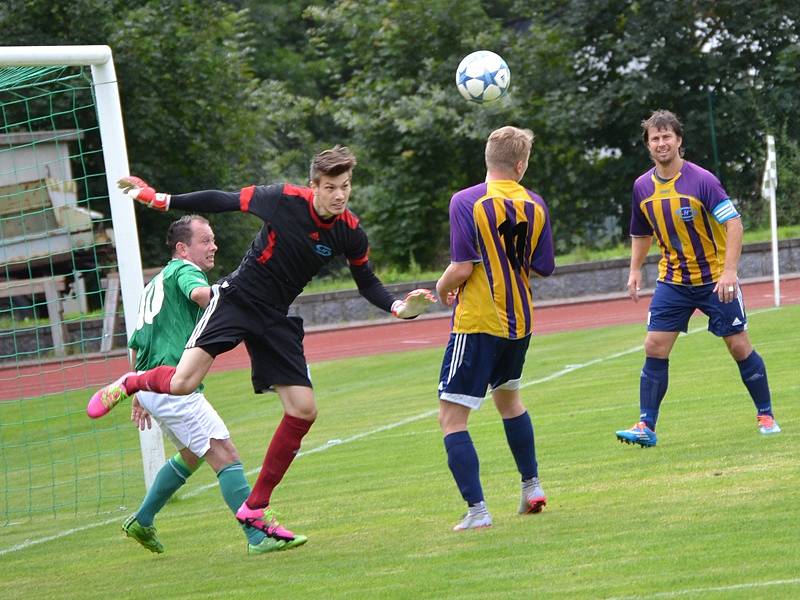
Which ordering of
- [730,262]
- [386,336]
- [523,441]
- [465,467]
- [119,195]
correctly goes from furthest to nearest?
[386,336], [119,195], [730,262], [523,441], [465,467]

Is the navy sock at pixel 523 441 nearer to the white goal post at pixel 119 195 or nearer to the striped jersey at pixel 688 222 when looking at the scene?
the striped jersey at pixel 688 222

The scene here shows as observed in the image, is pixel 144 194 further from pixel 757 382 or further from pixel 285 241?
pixel 757 382

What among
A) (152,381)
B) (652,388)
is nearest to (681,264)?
(652,388)

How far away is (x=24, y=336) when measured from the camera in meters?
22.2

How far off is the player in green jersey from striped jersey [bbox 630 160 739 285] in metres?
2.99

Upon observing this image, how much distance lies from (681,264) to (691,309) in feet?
1.04

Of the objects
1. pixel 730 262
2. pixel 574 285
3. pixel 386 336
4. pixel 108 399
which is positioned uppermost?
pixel 730 262

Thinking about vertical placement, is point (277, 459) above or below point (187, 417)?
below

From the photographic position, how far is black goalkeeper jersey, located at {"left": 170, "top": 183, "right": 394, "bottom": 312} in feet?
20.9

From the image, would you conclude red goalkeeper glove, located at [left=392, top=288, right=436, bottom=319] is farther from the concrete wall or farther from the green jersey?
the concrete wall

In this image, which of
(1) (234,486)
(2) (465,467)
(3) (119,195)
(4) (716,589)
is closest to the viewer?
(4) (716,589)

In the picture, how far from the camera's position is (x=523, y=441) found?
259 inches

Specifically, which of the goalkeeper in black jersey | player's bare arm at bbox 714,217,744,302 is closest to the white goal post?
the goalkeeper in black jersey

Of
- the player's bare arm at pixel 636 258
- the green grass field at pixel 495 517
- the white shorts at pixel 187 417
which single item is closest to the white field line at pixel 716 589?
the green grass field at pixel 495 517
